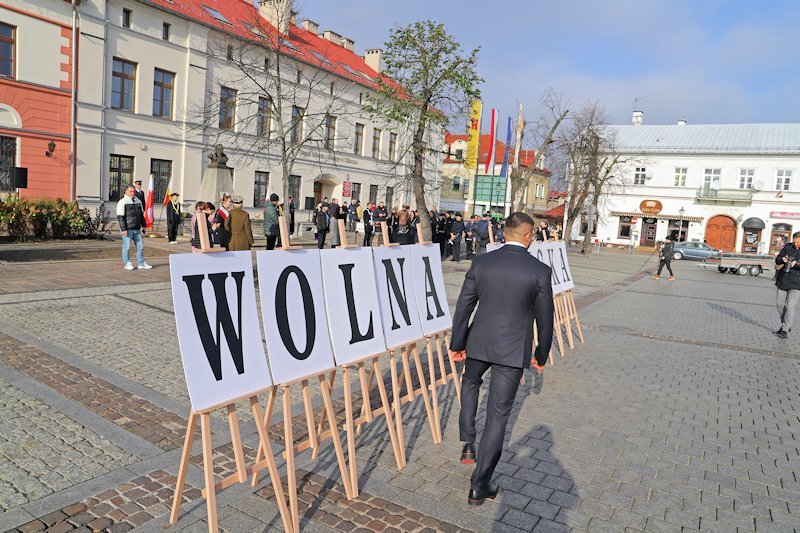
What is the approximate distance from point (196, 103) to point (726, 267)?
30072 mm

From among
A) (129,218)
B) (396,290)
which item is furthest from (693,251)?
(396,290)

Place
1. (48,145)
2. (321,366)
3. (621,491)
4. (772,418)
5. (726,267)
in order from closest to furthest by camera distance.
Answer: (321,366) < (621,491) < (772,418) < (48,145) < (726,267)

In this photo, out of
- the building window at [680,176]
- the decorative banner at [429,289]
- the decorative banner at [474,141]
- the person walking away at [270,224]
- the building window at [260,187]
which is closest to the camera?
the decorative banner at [429,289]

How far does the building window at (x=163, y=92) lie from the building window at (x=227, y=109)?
282cm

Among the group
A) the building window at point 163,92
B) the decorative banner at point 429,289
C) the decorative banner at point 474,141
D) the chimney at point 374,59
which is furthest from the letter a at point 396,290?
the chimney at point 374,59

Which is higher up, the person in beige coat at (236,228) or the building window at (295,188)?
the building window at (295,188)

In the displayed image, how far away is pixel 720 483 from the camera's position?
177 inches

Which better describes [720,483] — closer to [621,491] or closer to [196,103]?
[621,491]

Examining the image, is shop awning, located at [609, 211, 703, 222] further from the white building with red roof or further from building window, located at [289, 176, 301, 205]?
building window, located at [289, 176, 301, 205]

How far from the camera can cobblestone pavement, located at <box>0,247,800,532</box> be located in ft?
12.1

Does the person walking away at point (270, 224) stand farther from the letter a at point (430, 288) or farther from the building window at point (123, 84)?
the building window at point (123, 84)

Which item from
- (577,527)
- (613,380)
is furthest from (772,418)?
(577,527)

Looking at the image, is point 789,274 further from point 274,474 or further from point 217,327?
point 217,327

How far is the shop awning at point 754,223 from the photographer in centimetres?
5031
